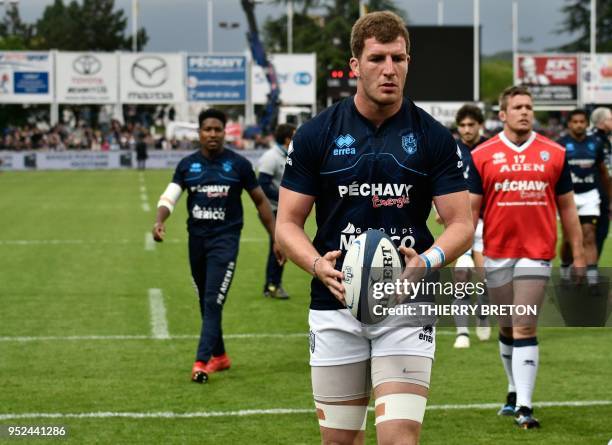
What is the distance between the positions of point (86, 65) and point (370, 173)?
2755 inches

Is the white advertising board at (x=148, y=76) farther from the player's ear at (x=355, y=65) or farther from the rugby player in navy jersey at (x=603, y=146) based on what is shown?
the player's ear at (x=355, y=65)

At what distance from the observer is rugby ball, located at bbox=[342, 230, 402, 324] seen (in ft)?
16.4

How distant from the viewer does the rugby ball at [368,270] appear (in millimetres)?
4992

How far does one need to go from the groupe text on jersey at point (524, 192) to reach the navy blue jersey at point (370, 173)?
10.5 feet

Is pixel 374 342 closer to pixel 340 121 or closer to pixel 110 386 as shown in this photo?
pixel 340 121

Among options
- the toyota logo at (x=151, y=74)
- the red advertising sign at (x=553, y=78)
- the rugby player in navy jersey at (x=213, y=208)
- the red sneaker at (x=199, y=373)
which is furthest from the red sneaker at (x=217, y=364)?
the red advertising sign at (x=553, y=78)

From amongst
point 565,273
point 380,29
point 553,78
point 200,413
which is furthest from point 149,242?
point 553,78

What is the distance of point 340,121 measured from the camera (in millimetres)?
5418

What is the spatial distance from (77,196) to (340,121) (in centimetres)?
3271

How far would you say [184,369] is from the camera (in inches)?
419

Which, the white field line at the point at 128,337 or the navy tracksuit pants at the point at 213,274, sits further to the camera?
the white field line at the point at 128,337

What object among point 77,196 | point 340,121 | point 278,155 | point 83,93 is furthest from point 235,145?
point 340,121

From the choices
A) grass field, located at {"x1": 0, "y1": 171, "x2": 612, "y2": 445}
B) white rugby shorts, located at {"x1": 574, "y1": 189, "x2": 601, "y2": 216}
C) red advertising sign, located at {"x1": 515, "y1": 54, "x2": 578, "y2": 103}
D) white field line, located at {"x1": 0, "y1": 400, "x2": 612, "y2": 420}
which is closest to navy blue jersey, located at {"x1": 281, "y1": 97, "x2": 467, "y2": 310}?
grass field, located at {"x1": 0, "y1": 171, "x2": 612, "y2": 445}

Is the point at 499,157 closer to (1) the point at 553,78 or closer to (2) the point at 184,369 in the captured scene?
(2) the point at 184,369
